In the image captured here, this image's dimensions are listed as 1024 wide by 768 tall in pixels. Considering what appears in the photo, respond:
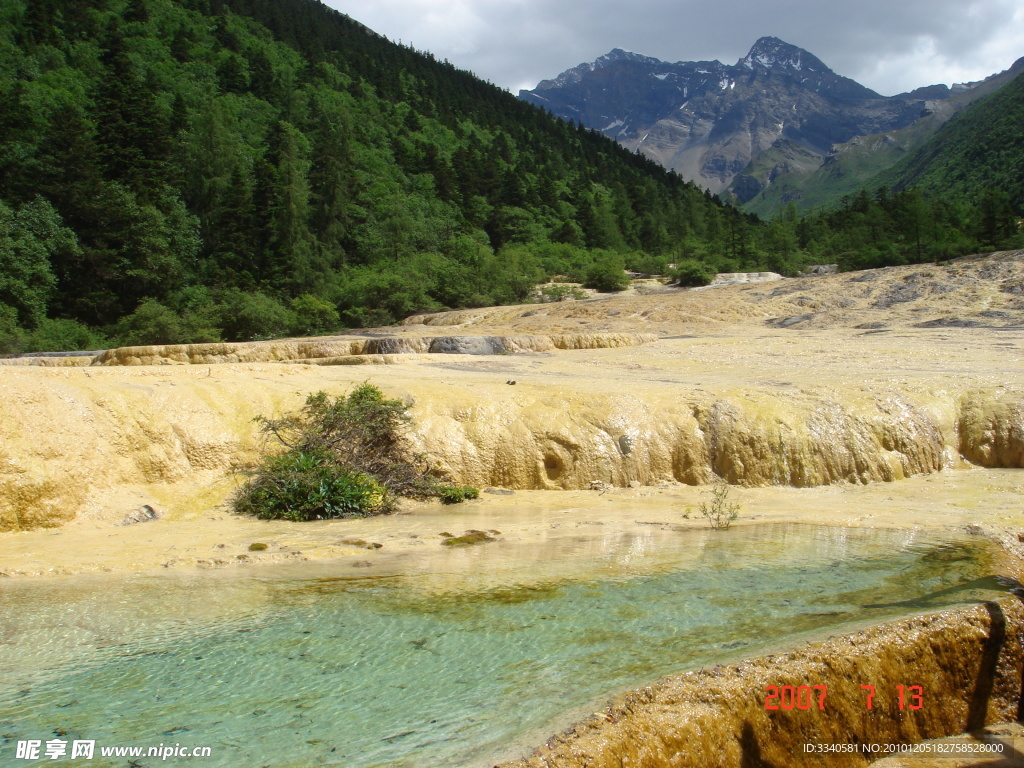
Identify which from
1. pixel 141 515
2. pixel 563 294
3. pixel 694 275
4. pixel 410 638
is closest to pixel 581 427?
pixel 141 515

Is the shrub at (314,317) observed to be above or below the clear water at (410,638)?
above

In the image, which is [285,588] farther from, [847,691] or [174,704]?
[847,691]

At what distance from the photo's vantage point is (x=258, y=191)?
38.9 metres

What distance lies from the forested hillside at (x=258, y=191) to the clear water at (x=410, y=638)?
2331cm

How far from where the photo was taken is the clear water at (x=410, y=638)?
321 centimetres

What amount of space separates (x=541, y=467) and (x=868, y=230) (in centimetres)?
3354

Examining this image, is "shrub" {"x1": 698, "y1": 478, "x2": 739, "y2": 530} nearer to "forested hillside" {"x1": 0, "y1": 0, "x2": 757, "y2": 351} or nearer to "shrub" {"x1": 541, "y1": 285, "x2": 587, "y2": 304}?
"shrub" {"x1": 541, "y1": 285, "x2": 587, "y2": 304}

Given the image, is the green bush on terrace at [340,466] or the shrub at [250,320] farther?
the shrub at [250,320]

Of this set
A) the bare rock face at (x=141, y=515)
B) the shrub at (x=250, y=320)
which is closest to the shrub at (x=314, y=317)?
the shrub at (x=250, y=320)

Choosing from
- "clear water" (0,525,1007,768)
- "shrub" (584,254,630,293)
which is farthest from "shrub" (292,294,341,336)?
"clear water" (0,525,1007,768)

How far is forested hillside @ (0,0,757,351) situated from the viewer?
3002cm

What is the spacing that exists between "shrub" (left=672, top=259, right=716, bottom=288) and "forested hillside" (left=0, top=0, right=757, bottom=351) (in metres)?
5.35
